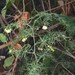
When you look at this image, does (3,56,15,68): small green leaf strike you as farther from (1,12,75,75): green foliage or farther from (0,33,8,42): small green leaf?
(0,33,8,42): small green leaf

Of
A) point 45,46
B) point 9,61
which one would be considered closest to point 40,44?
point 45,46

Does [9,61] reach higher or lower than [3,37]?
lower

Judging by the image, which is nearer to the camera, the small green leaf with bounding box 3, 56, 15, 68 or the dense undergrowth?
the dense undergrowth

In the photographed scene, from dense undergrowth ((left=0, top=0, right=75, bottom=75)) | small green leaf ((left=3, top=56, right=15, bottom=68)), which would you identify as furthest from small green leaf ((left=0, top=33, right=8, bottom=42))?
small green leaf ((left=3, top=56, right=15, bottom=68))

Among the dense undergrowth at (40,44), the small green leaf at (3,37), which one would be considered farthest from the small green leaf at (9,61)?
the small green leaf at (3,37)

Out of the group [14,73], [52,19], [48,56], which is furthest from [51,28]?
[14,73]

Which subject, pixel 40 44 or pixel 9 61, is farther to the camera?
pixel 9 61

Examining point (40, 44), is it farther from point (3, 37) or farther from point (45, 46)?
point (3, 37)

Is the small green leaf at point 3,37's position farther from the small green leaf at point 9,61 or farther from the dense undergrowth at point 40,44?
the small green leaf at point 9,61
